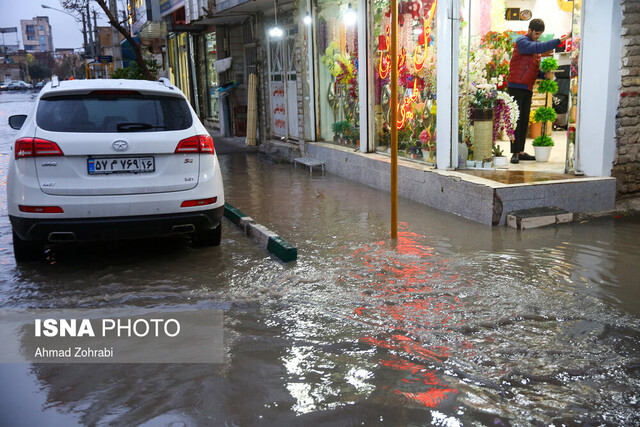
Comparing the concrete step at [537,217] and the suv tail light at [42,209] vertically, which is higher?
the suv tail light at [42,209]

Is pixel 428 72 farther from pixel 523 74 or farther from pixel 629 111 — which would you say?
pixel 629 111

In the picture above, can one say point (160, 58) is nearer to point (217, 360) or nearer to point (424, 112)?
point (424, 112)

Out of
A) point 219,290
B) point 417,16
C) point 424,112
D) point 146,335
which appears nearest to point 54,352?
point 146,335

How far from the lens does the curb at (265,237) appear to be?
6070mm

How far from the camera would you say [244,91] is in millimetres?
20109

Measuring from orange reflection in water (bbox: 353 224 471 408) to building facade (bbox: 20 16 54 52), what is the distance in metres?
196

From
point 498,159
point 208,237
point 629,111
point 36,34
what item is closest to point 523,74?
point 498,159

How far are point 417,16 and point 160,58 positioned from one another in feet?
93.9

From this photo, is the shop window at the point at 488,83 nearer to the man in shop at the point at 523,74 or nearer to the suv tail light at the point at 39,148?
the man in shop at the point at 523,74

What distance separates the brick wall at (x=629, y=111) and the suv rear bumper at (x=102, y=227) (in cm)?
532

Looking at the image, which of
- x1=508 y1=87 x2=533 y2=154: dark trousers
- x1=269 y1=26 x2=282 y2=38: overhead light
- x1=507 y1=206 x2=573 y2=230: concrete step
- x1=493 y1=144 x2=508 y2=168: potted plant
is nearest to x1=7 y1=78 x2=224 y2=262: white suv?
x1=507 y1=206 x2=573 y2=230: concrete step

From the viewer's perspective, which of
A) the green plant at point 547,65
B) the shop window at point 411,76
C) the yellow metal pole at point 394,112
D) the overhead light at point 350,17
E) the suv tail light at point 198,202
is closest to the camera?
the suv tail light at point 198,202

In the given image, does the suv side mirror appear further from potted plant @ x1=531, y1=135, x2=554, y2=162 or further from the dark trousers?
potted plant @ x1=531, y1=135, x2=554, y2=162

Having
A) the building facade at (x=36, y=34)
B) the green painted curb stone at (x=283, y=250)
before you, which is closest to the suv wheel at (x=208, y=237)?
the green painted curb stone at (x=283, y=250)
